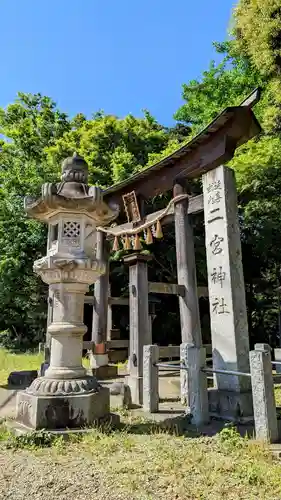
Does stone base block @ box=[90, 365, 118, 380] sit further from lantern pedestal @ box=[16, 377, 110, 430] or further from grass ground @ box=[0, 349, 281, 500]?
grass ground @ box=[0, 349, 281, 500]

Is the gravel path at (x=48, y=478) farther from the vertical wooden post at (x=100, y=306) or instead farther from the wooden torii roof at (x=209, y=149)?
the vertical wooden post at (x=100, y=306)

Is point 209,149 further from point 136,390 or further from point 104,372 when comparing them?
point 104,372

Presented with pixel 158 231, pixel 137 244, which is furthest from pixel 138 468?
pixel 137 244

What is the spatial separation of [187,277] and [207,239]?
3.31 ft

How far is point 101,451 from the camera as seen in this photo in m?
4.15

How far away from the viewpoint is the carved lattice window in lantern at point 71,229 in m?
5.73

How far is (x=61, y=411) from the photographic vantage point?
4.85 meters

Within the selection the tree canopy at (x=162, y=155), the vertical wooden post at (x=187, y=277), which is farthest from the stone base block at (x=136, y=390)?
the tree canopy at (x=162, y=155)

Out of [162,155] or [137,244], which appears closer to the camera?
[137,244]

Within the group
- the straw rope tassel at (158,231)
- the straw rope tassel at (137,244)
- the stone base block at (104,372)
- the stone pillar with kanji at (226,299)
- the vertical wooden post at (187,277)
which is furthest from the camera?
the stone base block at (104,372)

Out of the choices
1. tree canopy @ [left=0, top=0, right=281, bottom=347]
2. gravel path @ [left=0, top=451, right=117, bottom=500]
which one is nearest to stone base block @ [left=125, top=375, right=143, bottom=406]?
gravel path @ [left=0, top=451, right=117, bottom=500]

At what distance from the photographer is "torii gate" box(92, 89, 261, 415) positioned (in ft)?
21.1

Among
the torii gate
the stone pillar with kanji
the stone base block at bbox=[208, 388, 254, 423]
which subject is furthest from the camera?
the torii gate

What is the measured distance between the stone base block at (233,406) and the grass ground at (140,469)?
4.22ft
